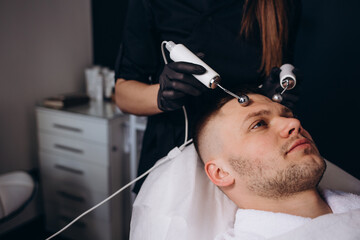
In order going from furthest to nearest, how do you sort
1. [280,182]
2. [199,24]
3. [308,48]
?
[308,48] < [199,24] < [280,182]

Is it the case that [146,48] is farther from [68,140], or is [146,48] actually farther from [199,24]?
[68,140]

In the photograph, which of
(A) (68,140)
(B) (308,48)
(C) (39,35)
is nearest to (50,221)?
(A) (68,140)

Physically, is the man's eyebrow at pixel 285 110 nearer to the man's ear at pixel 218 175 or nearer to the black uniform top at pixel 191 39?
the black uniform top at pixel 191 39

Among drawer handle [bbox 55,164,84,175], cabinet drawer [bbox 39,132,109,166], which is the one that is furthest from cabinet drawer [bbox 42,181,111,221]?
cabinet drawer [bbox 39,132,109,166]

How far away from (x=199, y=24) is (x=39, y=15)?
1.72 meters

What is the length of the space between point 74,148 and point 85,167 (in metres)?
0.15

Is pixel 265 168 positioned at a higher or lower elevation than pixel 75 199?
higher

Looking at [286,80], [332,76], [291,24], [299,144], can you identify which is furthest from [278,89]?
[332,76]

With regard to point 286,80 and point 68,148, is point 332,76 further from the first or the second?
point 68,148

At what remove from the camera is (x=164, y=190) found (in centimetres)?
95

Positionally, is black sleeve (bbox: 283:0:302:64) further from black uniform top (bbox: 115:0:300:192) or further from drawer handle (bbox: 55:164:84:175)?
drawer handle (bbox: 55:164:84:175)

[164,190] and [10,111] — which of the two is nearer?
[164,190]

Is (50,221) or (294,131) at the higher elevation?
(294,131)

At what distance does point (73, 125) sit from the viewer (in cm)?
205
